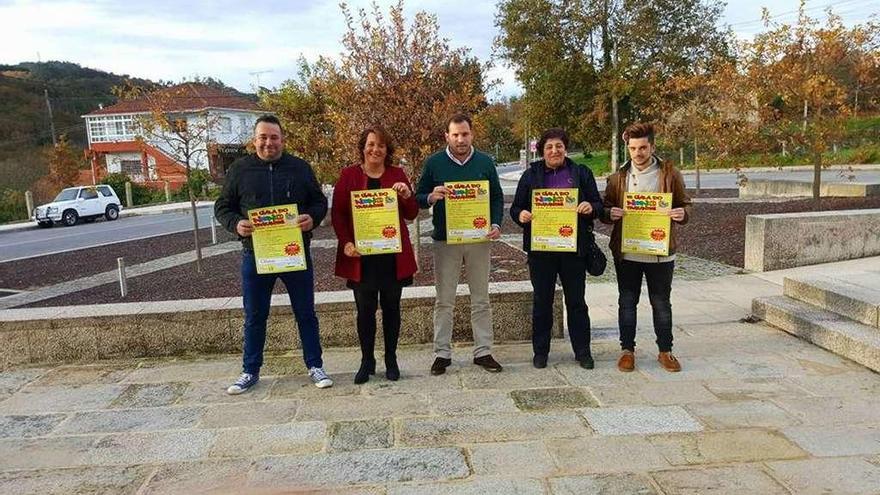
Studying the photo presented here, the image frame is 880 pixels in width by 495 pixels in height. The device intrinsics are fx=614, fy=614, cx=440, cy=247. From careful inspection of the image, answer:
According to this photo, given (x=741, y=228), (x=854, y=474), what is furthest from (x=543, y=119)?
(x=854, y=474)

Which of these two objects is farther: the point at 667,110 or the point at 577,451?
the point at 667,110

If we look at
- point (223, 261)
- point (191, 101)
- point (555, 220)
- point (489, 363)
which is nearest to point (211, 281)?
point (223, 261)

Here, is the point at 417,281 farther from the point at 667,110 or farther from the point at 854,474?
the point at 667,110

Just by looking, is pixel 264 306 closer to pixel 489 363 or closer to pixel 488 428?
pixel 489 363

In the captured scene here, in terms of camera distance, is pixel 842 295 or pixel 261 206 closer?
pixel 261 206

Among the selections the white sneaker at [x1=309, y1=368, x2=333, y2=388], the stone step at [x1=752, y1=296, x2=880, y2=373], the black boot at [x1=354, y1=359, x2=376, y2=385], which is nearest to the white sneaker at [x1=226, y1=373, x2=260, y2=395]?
the white sneaker at [x1=309, y1=368, x2=333, y2=388]

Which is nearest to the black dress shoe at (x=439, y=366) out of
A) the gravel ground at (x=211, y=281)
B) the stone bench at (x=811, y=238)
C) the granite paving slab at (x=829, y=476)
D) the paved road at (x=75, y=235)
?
the granite paving slab at (x=829, y=476)

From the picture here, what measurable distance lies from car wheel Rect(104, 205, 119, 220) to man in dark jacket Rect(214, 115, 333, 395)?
2639 cm

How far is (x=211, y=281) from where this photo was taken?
937 centimetres

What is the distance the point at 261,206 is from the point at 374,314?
117 cm

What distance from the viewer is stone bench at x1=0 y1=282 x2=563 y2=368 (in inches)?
214

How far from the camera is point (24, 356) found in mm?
5453

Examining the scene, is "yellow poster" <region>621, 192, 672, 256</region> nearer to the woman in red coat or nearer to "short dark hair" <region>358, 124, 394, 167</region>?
the woman in red coat

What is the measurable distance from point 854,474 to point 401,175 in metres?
3.32
